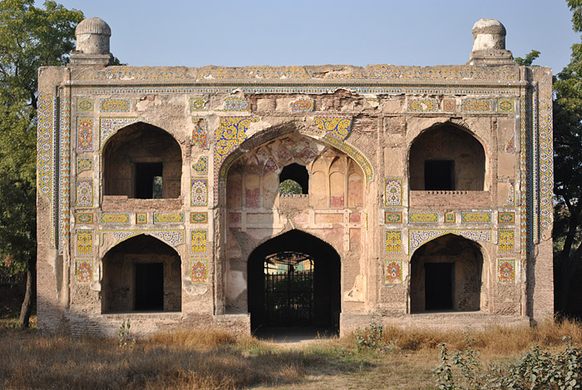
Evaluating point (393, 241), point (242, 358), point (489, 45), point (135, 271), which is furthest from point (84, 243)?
point (489, 45)

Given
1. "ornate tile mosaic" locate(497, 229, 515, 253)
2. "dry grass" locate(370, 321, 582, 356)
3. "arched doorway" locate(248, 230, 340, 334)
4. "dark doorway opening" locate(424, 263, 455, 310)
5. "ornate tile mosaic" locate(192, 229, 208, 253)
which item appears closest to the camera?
"dry grass" locate(370, 321, 582, 356)

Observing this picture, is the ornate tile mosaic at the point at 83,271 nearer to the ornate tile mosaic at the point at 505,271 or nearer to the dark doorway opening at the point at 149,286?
the dark doorway opening at the point at 149,286

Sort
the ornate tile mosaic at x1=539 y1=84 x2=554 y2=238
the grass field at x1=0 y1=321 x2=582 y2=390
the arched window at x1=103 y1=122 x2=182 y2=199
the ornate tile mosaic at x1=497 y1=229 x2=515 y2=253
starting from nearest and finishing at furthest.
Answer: the grass field at x1=0 y1=321 x2=582 y2=390, the ornate tile mosaic at x1=497 y1=229 x2=515 y2=253, the ornate tile mosaic at x1=539 y1=84 x2=554 y2=238, the arched window at x1=103 y1=122 x2=182 y2=199

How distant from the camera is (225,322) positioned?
14781 mm

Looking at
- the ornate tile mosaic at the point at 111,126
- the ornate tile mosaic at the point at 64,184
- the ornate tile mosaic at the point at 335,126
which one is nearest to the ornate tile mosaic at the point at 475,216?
the ornate tile mosaic at the point at 335,126

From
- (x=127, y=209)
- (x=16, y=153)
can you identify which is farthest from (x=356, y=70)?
(x=16, y=153)

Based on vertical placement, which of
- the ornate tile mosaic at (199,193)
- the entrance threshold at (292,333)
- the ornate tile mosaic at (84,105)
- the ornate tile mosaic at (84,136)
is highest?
the ornate tile mosaic at (84,105)

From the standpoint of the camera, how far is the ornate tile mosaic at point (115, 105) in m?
15.1

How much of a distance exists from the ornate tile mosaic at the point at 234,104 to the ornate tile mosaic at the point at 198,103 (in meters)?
0.43

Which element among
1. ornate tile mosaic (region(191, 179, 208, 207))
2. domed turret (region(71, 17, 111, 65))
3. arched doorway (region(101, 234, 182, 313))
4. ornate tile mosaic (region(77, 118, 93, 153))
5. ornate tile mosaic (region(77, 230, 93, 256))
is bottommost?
arched doorway (region(101, 234, 182, 313))

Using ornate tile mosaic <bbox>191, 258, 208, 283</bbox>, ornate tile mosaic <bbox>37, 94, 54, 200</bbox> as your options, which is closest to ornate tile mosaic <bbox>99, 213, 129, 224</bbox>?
ornate tile mosaic <bbox>37, 94, 54, 200</bbox>

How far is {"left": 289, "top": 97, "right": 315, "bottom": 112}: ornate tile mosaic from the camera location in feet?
49.7

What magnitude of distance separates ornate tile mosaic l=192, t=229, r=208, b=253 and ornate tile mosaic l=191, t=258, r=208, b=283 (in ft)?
0.72

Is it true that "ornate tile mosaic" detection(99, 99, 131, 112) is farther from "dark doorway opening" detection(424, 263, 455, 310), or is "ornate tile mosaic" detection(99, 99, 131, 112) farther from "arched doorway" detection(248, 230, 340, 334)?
"dark doorway opening" detection(424, 263, 455, 310)
